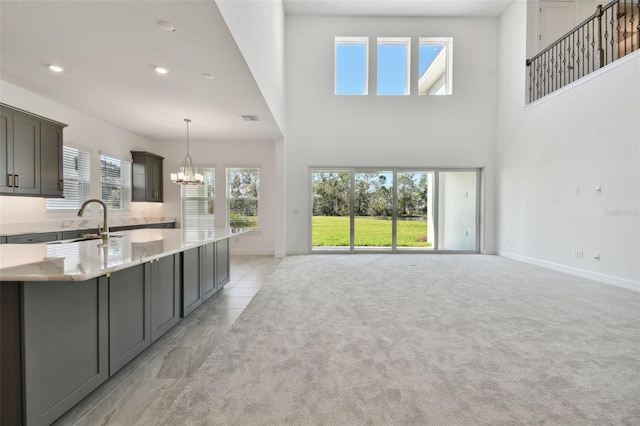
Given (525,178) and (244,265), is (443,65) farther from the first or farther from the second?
(244,265)

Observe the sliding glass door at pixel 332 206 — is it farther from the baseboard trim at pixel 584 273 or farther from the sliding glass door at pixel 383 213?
the baseboard trim at pixel 584 273

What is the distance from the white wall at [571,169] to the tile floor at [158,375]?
555 cm

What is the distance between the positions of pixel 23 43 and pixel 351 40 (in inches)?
261

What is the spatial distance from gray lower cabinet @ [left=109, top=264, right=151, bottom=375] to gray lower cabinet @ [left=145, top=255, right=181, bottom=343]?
0.08 metres

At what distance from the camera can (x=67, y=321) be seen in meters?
1.60

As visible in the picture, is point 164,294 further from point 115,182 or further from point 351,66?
point 351,66

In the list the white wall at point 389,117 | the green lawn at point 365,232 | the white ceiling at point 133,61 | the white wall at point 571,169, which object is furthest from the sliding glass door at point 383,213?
the white ceiling at point 133,61

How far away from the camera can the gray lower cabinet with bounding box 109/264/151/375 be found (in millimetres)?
1942

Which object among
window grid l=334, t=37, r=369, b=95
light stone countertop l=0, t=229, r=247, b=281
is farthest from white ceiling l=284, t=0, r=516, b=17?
light stone countertop l=0, t=229, r=247, b=281

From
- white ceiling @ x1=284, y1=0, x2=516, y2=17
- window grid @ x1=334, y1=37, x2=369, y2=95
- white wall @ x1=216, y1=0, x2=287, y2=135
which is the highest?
white ceiling @ x1=284, y1=0, x2=516, y2=17

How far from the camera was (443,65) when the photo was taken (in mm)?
7777

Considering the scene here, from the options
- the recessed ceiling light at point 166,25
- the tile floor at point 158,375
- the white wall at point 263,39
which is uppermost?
the white wall at point 263,39

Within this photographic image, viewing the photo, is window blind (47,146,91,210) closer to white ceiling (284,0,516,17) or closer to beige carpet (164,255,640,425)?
beige carpet (164,255,640,425)

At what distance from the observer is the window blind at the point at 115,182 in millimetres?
6047
